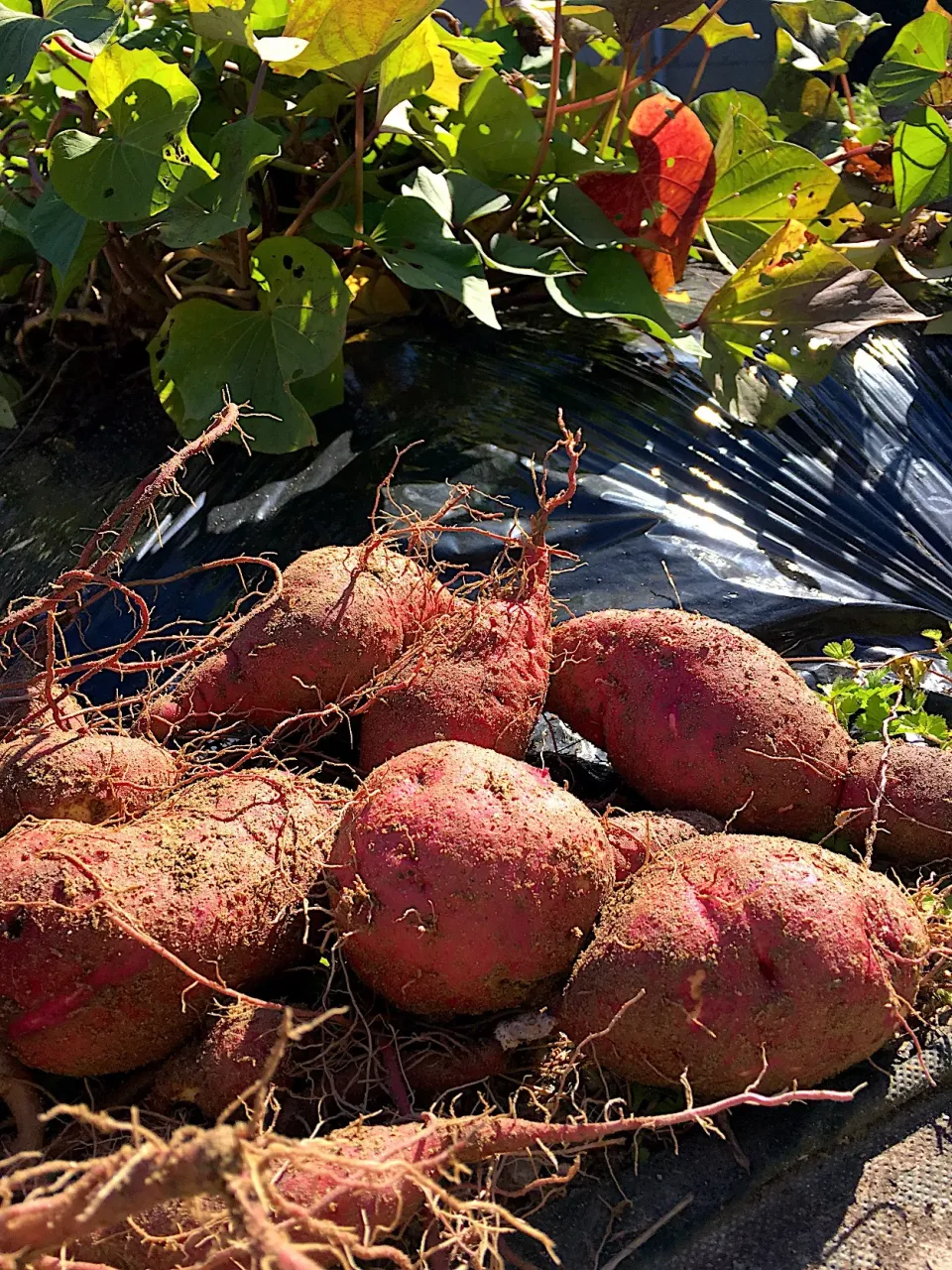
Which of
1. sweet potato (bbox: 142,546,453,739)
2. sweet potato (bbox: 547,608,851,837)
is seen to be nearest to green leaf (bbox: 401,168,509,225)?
sweet potato (bbox: 142,546,453,739)

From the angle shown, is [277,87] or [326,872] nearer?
[326,872]

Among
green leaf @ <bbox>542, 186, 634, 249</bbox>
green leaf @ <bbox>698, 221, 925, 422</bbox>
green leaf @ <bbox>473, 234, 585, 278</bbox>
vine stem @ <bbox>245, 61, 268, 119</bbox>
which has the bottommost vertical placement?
green leaf @ <bbox>698, 221, 925, 422</bbox>

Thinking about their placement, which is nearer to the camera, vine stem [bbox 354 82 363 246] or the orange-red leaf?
vine stem [bbox 354 82 363 246]

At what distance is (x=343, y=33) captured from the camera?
1504mm

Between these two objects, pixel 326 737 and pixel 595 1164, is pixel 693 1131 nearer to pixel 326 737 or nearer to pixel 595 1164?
pixel 595 1164

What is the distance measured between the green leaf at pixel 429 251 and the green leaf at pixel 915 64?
979mm

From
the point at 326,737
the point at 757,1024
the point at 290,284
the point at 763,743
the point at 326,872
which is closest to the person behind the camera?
the point at 757,1024

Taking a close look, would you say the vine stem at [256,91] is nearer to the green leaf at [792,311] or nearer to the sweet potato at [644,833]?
the green leaf at [792,311]

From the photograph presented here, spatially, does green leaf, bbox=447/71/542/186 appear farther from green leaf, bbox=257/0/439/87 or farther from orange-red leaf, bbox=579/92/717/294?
green leaf, bbox=257/0/439/87

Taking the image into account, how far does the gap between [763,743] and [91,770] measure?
67 cm

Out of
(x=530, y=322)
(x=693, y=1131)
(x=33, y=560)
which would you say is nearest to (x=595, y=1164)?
(x=693, y=1131)

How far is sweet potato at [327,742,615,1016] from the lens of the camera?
2.99 feet

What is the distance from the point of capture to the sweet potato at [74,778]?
1.06 meters

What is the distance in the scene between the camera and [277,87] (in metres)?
1.78
